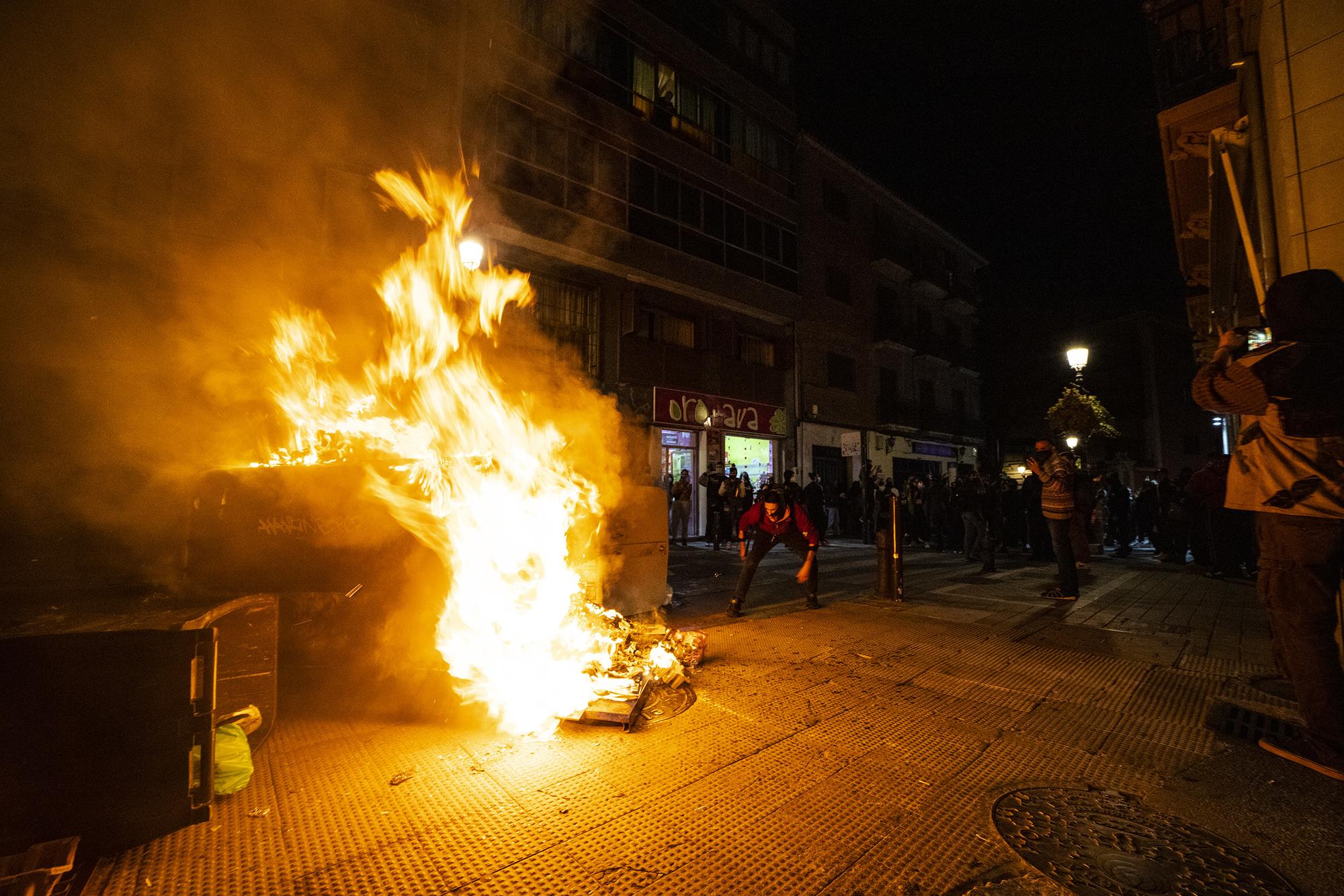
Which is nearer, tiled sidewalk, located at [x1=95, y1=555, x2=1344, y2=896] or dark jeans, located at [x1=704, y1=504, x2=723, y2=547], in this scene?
tiled sidewalk, located at [x1=95, y1=555, x2=1344, y2=896]

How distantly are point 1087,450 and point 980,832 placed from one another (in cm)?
2015

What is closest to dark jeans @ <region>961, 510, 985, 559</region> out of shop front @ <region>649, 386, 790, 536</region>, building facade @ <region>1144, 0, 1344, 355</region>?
building facade @ <region>1144, 0, 1344, 355</region>

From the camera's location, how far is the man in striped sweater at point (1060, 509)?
7.14 m

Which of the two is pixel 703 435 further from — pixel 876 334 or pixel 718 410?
pixel 876 334

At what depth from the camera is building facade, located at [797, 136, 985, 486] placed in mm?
22391

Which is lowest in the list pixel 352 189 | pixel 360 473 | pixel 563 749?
pixel 563 749

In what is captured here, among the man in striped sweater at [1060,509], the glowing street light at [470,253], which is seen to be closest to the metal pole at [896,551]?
the man in striped sweater at [1060,509]

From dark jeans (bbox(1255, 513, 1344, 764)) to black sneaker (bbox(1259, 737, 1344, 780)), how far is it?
38 mm

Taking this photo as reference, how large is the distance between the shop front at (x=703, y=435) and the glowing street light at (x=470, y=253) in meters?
8.31

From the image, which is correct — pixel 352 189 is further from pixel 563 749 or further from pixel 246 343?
pixel 563 749

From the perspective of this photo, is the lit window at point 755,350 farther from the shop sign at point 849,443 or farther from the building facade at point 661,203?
the shop sign at point 849,443

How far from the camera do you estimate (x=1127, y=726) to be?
11.3ft

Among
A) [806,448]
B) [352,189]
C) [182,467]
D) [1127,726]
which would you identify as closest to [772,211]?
[806,448]

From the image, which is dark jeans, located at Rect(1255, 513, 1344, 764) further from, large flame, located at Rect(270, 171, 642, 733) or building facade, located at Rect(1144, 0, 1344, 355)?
large flame, located at Rect(270, 171, 642, 733)
